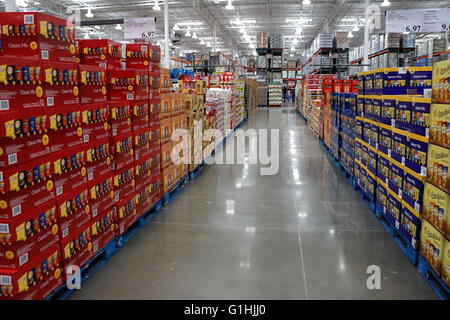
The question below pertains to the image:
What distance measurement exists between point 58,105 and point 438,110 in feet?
10.9

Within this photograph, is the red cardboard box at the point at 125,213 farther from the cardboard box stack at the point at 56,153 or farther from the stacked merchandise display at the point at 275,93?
the stacked merchandise display at the point at 275,93

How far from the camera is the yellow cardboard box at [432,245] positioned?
11.0 ft

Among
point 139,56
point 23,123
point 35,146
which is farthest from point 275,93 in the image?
point 23,123

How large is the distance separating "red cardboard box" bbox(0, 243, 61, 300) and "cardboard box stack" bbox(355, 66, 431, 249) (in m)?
3.41

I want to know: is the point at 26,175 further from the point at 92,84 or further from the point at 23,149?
the point at 92,84

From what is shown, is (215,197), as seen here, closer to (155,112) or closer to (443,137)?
(155,112)

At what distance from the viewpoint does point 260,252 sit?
171 inches

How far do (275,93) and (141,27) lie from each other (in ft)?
59.5

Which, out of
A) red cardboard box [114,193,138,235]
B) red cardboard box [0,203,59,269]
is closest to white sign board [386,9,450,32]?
red cardboard box [114,193,138,235]

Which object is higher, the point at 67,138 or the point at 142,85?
the point at 142,85

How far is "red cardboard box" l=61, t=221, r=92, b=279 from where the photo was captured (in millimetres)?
3341

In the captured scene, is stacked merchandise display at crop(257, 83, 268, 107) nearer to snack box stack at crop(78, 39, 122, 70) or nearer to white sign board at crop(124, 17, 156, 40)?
white sign board at crop(124, 17, 156, 40)

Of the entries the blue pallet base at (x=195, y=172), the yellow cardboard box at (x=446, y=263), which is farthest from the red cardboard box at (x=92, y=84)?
the blue pallet base at (x=195, y=172)

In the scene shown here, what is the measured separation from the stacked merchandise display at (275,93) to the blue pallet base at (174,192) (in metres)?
24.0
